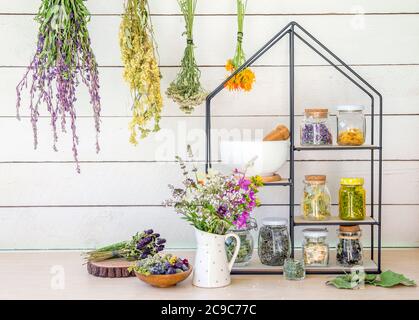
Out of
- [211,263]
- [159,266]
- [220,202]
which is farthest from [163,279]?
[220,202]

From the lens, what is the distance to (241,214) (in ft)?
5.76

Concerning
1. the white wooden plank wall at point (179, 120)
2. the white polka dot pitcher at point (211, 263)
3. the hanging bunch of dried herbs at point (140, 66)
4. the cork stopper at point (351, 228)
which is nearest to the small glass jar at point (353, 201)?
the cork stopper at point (351, 228)

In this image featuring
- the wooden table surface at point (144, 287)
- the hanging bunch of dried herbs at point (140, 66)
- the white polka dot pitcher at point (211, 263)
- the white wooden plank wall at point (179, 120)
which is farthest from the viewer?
the white wooden plank wall at point (179, 120)

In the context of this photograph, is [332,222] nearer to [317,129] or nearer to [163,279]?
[317,129]

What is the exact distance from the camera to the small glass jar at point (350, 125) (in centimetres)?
188

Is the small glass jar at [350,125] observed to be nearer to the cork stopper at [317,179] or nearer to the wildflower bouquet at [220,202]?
the cork stopper at [317,179]

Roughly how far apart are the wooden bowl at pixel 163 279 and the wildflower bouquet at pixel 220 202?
0.15 m

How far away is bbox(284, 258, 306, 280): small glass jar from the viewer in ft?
5.86

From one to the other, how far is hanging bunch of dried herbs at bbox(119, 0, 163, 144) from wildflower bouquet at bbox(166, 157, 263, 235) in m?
0.32

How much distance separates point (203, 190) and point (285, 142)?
33 centimetres

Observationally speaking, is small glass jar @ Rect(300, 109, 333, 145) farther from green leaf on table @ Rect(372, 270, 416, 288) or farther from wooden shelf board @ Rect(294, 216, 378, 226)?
green leaf on table @ Rect(372, 270, 416, 288)

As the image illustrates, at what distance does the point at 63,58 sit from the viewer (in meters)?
1.91
